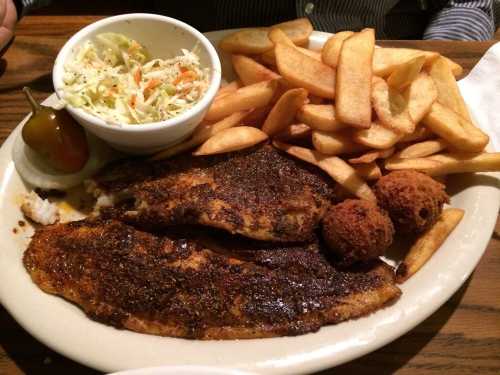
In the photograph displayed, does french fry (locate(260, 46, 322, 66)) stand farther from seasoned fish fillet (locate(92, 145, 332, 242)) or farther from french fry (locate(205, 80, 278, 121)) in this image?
seasoned fish fillet (locate(92, 145, 332, 242))

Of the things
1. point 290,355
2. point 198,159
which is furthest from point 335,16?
point 290,355

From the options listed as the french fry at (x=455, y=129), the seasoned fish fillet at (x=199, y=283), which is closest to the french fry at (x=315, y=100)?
the french fry at (x=455, y=129)

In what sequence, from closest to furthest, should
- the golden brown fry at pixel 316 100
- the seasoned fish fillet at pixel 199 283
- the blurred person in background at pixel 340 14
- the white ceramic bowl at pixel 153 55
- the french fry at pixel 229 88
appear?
the seasoned fish fillet at pixel 199 283 < the white ceramic bowl at pixel 153 55 < the golden brown fry at pixel 316 100 < the french fry at pixel 229 88 < the blurred person in background at pixel 340 14

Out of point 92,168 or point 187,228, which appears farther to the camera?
point 92,168

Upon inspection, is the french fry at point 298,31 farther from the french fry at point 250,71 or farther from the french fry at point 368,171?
the french fry at point 368,171

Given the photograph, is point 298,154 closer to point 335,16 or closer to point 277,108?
point 277,108

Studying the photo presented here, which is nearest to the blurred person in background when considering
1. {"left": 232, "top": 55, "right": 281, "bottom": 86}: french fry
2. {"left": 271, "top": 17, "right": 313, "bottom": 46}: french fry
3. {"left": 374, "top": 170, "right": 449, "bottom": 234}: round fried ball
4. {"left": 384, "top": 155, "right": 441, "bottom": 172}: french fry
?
{"left": 271, "top": 17, "right": 313, "bottom": 46}: french fry

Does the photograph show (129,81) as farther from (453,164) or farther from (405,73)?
(453,164)
